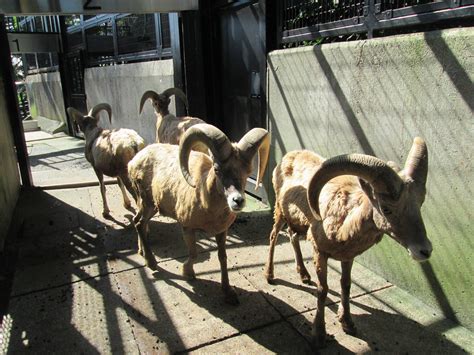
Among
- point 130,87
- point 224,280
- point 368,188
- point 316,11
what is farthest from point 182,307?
point 130,87

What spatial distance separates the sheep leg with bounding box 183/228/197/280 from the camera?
4.49 meters

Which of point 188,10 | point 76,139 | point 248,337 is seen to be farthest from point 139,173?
point 76,139

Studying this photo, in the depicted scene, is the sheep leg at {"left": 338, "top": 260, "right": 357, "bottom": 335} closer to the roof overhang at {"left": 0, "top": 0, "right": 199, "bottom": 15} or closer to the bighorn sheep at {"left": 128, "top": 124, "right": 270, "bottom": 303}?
the bighorn sheep at {"left": 128, "top": 124, "right": 270, "bottom": 303}

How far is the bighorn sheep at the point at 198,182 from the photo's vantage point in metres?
3.73

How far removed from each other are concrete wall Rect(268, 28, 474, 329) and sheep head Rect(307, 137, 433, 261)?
845mm

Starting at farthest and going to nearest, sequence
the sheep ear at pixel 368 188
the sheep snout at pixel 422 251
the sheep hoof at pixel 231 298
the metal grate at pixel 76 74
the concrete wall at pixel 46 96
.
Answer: the concrete wall at pixel 46 96, the metal grate at pixel 76 74, the sheep hoof at pixel 231 298, the sheep ear at pixel 368 188, the sheep snout at pixel 422 251

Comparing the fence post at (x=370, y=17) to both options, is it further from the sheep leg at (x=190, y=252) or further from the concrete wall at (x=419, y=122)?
the sheep leg at (x=190, y=252)

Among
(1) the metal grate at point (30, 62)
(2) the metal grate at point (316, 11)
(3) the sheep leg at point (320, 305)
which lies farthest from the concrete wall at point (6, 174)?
(1) the metal grate at point (30, 62)

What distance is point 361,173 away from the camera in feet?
9.27

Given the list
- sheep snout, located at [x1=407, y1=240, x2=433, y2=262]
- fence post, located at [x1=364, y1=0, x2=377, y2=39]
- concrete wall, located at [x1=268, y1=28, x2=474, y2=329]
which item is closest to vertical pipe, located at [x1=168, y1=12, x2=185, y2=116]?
concrete wall, located at [x1=268, y1=28, x2=474, y2=329]

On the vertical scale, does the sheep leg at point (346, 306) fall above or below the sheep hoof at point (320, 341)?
above

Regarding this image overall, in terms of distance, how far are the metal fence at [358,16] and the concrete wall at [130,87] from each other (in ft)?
13.2

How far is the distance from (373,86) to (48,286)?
4327 millimetres

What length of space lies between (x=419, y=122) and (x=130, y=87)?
9376 mm
